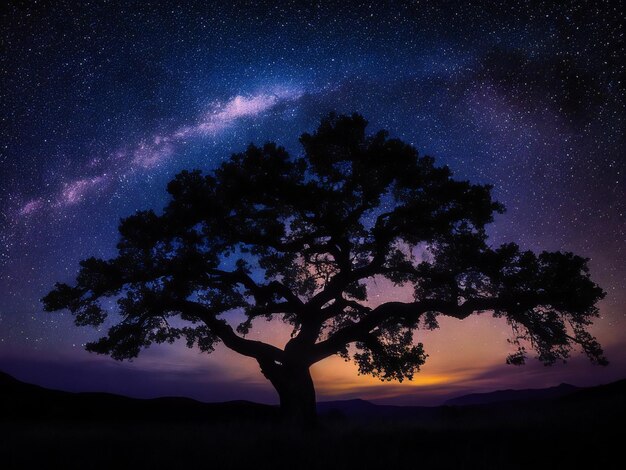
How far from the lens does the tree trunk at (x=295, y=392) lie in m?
14.5

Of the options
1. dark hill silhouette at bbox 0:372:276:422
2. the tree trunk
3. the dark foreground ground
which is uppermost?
dark hill silhouette at bbox 0:372:276:422

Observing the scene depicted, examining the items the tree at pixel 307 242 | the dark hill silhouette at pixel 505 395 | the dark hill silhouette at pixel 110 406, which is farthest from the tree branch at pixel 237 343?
the dark hill silhouette at pixel 505 395

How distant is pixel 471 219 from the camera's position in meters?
15.0

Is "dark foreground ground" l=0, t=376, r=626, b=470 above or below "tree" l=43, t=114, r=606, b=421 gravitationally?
below

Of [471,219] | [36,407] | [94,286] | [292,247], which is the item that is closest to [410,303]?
[471,219]

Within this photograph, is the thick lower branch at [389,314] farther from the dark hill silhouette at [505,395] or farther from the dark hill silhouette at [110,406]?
the dark hill silhouette at [505,395]

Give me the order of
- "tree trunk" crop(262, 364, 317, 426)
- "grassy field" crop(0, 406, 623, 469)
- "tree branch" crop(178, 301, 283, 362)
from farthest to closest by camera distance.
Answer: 1. "tree branch" crop(178, 301, 283, 362)
2. "tree trunk" crop(262, 364, 317, 426)
3. "grassy field" crop(0, 406, 623, 469)

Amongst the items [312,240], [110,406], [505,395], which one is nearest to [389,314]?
[312,240]

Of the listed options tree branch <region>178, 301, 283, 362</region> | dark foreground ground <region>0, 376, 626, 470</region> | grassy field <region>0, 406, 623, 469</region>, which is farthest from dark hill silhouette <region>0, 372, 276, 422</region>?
grassy field <region>0, 406, 623, 469</region>

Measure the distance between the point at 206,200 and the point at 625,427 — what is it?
13.4 metres

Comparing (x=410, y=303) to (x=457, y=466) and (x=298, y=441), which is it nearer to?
(x=298, y=441)

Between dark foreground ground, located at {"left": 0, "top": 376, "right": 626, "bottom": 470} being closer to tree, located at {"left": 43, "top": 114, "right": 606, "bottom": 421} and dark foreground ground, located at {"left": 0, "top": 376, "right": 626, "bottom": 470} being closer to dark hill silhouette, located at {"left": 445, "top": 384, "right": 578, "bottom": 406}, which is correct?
tree, located at {"left": 43, "top": 114, "right": 606, "bottom": 421}

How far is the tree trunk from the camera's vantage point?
47.6 ft

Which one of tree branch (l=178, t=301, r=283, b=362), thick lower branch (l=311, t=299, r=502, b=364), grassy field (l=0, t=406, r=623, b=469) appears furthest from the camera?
tree branch (l=178, t=301, r=283, b=362)
